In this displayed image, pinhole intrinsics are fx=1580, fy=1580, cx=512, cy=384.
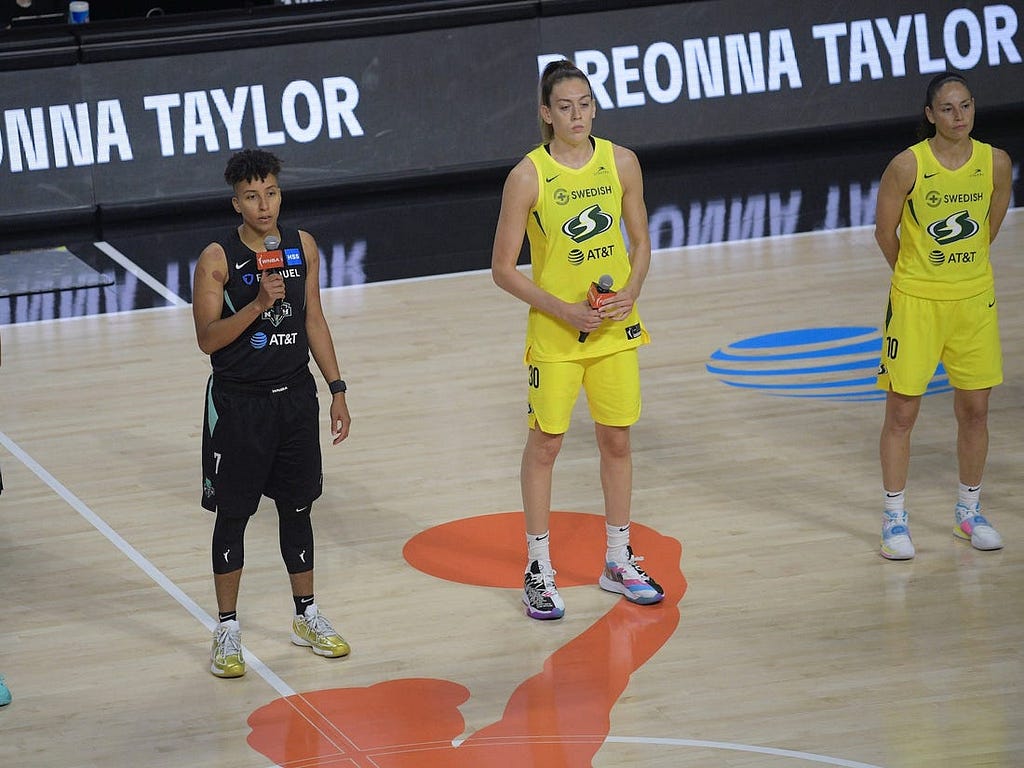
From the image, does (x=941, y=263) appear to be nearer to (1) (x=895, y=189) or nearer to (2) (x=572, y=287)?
(1) (x=895, y=189)

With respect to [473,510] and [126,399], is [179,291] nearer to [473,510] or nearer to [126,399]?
[126,399]

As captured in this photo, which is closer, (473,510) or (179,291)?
(473,510)

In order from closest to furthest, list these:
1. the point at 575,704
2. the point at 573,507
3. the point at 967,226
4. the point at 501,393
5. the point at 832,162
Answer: the point at 575,704 < the point at 967,226 < the point at 573,507 < the point at 501,393 < the point at 832,162

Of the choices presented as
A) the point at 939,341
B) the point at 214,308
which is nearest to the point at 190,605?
the point at 214,308

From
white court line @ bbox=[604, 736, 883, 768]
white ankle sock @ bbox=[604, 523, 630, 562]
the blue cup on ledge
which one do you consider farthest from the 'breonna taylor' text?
white court line @ bbox=[604, 736, 883, 768]

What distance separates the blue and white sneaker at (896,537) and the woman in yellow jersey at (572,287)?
97 centimetres

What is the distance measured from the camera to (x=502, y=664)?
17.9 feet

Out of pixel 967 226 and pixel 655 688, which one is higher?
pixel 967 226

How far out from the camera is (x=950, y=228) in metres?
5.84

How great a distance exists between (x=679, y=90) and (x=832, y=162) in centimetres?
144

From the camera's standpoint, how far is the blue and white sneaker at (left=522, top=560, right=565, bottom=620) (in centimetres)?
576

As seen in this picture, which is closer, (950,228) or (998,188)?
(950,228)

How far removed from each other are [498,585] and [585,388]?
0.94 m

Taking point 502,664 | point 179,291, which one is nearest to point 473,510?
point 502,664
